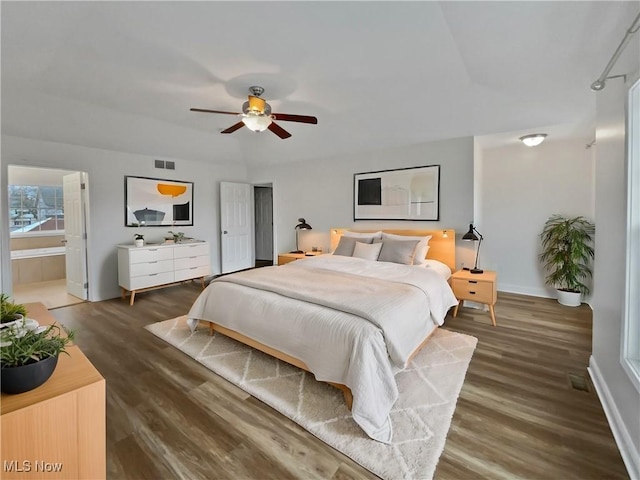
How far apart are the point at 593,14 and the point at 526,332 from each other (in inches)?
113

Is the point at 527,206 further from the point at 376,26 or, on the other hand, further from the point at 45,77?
the point at 45,77

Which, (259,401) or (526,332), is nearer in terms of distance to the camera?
(259,401)

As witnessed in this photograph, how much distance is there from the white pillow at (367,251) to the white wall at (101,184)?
3508 mm

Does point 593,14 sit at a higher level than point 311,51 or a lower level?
lower

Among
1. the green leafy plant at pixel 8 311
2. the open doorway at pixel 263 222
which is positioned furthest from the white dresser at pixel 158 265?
the green leafy plant at pixel 8 311

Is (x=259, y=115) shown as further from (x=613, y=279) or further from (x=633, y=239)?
(x=613, y=279)

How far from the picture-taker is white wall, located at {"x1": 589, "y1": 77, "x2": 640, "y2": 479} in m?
1.62

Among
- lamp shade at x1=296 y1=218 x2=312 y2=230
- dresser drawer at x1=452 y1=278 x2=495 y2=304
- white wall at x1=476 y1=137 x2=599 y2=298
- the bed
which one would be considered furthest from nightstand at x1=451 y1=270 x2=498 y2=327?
lamp shade at x1=296 y1=218 x2=312 y2=230

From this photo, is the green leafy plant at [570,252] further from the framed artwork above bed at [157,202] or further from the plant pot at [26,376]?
the framed artwork above bed at [157,202]

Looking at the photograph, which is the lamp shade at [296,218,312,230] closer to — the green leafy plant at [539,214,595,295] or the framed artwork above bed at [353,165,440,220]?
the framed artwork above bed at [353,165,440,220]

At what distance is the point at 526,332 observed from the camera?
321 centimetres

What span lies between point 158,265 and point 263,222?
3.52 metres

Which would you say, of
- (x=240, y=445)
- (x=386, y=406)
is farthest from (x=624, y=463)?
(x=240, y=445)

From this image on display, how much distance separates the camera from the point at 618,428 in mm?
1718
